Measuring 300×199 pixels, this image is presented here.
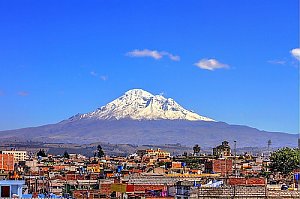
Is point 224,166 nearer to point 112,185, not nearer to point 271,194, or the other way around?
point 112,185

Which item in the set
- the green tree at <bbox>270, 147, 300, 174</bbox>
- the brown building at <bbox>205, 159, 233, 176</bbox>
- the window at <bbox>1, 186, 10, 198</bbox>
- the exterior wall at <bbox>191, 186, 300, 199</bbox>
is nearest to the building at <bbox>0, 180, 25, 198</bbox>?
the window at <bbox>1, 186, 10, 198</bbox>

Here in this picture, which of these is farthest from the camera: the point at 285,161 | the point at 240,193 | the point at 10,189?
the point at 285,161

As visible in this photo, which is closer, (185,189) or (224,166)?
(185,189)

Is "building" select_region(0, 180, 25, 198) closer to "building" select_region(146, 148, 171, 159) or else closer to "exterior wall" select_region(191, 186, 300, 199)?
"exterior wall" select_region(191, 186, 300, 199)

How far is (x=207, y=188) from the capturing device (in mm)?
20906

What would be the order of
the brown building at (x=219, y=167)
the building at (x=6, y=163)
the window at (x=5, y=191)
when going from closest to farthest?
the window at (x=5, y=191), the brown building at (x=219, y=167), the building at (x=6, y=163)

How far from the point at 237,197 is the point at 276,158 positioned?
38.1 m

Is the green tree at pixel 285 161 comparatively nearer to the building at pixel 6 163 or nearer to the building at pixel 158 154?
the building at pixel 6 163

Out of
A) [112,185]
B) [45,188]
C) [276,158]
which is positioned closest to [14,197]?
[112,185]

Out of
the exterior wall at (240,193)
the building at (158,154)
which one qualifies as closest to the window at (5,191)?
the exterior wall at (240,193)

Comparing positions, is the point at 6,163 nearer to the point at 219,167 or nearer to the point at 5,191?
the point at 219,167

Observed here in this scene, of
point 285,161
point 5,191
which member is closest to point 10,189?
point 5,191

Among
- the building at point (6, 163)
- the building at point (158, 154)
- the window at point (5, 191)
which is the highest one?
the building at point (158, 154)

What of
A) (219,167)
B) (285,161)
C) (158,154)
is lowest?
(219,167)
